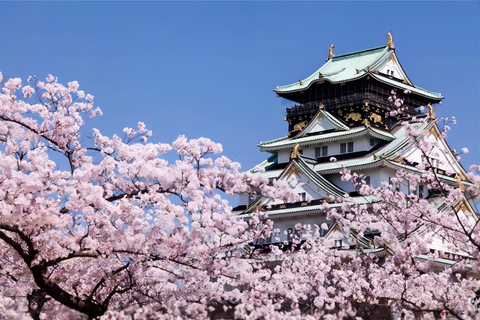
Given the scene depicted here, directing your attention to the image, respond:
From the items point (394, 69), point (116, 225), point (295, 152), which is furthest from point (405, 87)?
point (116, 225)

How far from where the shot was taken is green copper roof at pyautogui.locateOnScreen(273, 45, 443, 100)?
54.6m

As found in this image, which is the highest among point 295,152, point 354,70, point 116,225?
point 354,70

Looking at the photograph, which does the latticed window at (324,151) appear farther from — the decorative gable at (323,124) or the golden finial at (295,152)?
the golden finial at (295,152)

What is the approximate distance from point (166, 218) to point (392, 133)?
38728mm

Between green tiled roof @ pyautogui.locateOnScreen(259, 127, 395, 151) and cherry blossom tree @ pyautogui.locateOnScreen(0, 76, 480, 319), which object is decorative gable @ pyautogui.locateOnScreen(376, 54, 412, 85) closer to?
green tiled roof @ pyautogui.locateOnScreen(259, 127, 395, 151)

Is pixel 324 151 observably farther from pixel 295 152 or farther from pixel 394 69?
pixel 394 69

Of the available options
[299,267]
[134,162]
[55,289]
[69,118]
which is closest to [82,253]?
[55,289]

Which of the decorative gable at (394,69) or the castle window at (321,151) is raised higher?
the decorative gable at (394,69)

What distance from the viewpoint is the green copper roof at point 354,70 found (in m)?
54.6

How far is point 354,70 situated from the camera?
5625 centimetres

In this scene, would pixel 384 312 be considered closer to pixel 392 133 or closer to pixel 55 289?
pixel 392 133

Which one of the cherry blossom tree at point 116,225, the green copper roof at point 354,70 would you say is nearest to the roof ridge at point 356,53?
the green copper roof at point 354,70

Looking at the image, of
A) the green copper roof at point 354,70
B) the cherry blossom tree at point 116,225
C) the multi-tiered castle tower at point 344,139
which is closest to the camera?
the cherry blossom tree at point 116,225

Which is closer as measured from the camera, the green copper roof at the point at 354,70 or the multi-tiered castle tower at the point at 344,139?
the multi-tiered castle tower at the point at 344,139
